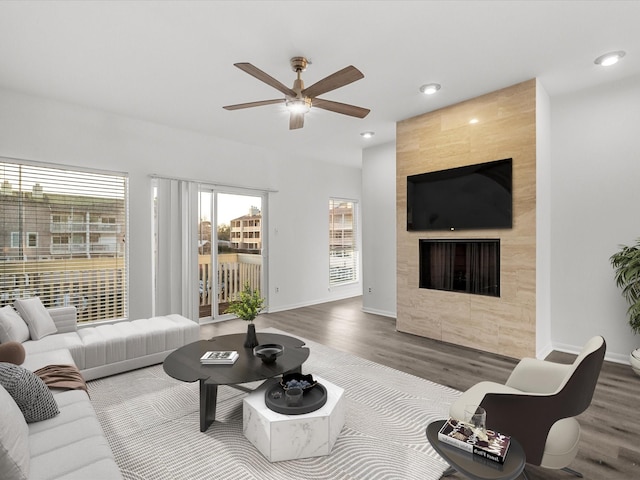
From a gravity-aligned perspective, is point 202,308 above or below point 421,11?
below

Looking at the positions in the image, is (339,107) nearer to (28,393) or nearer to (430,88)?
(430,88)

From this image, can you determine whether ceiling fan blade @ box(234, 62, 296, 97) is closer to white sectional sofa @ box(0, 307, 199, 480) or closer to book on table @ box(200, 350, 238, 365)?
book on table @ box(200, 350, 238, 365)

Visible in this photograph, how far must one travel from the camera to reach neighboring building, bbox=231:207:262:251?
5879 millimetres

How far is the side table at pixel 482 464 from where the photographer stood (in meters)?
1.31

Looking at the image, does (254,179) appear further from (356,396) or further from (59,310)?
(356,396)

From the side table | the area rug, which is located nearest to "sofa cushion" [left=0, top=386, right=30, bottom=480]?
the area rug

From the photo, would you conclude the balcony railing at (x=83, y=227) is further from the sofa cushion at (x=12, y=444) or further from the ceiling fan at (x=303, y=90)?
the sofa cushion at (x=12, y=444)

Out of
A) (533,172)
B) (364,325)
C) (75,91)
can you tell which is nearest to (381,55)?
(533,172)

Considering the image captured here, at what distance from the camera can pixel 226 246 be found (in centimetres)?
577

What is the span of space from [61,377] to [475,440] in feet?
8.32

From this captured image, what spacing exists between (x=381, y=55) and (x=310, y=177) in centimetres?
394

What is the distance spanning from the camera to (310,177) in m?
6.88

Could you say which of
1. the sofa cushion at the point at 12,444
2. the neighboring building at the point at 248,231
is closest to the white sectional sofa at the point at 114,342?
the sofa cushion at the point at 12,444

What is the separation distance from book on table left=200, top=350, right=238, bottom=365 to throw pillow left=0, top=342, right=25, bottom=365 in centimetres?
126
